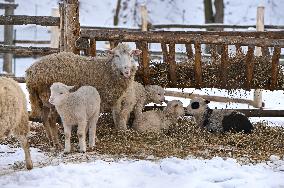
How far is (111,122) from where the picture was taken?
8.75 m

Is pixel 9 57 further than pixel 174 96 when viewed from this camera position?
Yes

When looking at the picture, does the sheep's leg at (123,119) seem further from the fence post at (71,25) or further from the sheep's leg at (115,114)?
the fence post at (71,25)

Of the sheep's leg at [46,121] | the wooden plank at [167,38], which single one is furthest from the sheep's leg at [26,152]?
the wooden plank at [167,38]

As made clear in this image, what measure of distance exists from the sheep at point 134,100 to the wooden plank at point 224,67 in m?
0.96

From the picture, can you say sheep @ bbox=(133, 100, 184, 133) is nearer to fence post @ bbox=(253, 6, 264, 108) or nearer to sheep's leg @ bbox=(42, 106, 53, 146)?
sheep's leg @ bbox=(42, 106, 53, 146)

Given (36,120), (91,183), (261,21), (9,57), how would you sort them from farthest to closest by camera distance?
1. (9,57)
2. (261,21)
3. (36,120)
4. (91,183)

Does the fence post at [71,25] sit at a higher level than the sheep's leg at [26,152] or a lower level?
higher

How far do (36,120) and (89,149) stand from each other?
8.64 feet

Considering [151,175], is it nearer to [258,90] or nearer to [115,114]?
[115,114]

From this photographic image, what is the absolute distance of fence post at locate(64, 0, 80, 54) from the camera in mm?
8555

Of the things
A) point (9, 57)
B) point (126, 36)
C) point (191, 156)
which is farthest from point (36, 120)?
point (9, 57)

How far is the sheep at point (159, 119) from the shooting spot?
809 centimetres

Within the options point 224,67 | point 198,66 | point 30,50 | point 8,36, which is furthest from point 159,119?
point 8,36

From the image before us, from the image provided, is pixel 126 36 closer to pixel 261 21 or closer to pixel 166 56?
pixel 166 56
